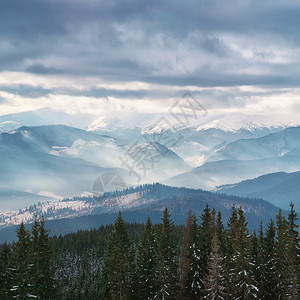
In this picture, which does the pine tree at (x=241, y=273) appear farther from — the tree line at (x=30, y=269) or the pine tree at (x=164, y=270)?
the tree line at (x=30, y=269)

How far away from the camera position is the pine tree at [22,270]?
64.6 m

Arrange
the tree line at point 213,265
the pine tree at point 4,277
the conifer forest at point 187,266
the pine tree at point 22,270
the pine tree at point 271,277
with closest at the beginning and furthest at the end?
the pine tree at point 22,270
the conifer forest at point 187,266
the tree line at point 213,265
the pine tree at point 4,277
the pine tree at point 271,277

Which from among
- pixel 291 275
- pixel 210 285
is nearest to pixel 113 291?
pixel 210 285

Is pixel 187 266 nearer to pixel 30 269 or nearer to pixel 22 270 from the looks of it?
pixel 30 269

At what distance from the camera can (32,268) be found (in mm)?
66000

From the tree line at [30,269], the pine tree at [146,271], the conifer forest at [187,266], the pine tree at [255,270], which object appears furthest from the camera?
the pine tree at [146,271]

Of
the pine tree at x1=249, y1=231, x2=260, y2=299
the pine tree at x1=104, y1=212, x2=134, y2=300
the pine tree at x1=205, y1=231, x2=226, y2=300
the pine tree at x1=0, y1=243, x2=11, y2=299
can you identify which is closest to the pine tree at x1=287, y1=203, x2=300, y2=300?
the pine tree at x1=249, y1=231, x2=260, y2=299

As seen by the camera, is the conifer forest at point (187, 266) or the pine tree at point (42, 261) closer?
the conifer forest at point (187, 266)

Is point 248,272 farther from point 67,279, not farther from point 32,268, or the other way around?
point 67,279

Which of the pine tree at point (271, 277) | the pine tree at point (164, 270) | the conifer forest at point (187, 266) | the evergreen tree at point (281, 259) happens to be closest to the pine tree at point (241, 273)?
the conifer forest at point (187, 266)

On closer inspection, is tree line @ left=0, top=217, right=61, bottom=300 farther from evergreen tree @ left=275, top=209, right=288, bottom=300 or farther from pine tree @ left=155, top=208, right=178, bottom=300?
evergreen tree @ left=275, top=209, right=288, bottom=300

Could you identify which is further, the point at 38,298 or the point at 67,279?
the point at 67,279

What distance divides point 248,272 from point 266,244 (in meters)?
16.6

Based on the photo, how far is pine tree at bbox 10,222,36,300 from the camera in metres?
64.6
